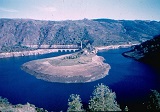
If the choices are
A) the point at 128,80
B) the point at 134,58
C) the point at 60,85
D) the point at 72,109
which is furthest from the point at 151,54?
the point at 72,109

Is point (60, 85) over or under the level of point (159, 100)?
under

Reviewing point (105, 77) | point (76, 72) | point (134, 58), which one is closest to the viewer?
point (105, 77)

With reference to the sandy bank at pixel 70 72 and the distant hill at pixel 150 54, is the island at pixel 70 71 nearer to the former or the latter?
the sandy bank at pixel 70 72

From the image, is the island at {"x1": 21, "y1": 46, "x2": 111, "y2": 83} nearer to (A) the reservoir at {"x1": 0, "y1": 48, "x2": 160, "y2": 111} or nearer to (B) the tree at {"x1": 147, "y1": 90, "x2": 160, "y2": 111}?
(A) the reservoir at {"x1": 0, "y1": 48, "x2": 160, "y2": 111}

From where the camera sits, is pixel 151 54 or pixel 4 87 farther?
pixel 151 54

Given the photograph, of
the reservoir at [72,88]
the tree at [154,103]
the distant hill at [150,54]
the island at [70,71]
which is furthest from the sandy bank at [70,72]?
the tree at [154,103]

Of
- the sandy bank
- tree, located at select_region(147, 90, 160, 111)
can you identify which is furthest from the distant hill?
tree, located at select_region(147, 90, 160, 111)

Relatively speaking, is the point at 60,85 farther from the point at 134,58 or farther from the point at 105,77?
the point at 134,58

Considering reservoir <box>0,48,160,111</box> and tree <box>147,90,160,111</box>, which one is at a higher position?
tree <box>147,90,160,111</box>
